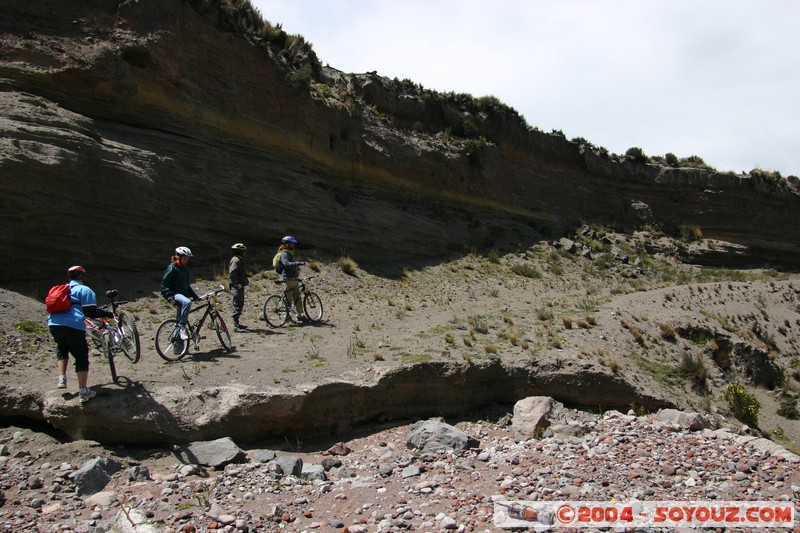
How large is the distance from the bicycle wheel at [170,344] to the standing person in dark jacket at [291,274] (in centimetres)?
361

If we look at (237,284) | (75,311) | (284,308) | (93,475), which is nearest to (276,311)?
(284,308)

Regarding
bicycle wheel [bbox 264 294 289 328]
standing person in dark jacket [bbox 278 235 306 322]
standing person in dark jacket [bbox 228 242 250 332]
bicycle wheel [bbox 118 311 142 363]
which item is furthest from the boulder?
standing person in dark jacket [bbox 278 235 306 322]

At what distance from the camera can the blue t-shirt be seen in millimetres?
8330

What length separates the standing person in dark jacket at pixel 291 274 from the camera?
1370cm

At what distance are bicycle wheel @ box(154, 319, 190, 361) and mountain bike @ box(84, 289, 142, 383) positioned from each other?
0.49m

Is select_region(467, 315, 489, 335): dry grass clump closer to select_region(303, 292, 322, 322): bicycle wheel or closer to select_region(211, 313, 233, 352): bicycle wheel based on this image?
select_region(303, 292, 322, 322): bicycle wheel

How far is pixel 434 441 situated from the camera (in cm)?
905

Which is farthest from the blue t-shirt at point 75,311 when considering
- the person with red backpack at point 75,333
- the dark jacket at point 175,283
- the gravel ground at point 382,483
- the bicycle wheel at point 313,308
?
the bicycle wheel at point 313,308

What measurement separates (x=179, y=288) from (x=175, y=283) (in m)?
0.11

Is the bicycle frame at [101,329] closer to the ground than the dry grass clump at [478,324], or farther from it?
farther from it

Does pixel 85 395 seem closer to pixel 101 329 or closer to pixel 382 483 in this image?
pixel 101 329

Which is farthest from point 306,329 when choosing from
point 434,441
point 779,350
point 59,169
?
point 779,350

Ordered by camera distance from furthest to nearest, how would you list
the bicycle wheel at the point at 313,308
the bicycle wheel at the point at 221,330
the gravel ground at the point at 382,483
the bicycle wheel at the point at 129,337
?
1. the bicycle wheel at the point at 313,308
2. the bicycle wheel at the point at 221,330
3. the bicycle wheel at the point at 129,337
4. the gravel ground at the point at 382,483

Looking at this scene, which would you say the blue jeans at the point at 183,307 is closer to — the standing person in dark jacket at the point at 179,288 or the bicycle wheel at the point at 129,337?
the standing person in dark jacket at the point at 179,288
